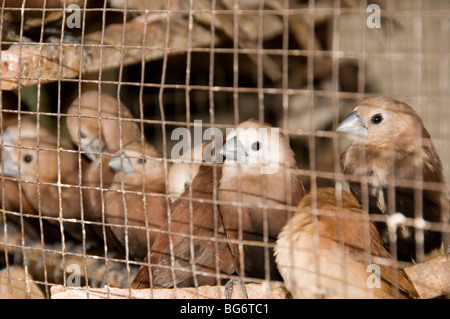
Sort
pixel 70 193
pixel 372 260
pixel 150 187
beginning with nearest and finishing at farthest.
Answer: pixel 372 260 → pixel 150 187 → pixel 70 193

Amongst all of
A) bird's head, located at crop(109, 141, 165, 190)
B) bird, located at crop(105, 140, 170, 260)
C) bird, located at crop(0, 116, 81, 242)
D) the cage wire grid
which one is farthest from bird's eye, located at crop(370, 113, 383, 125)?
bird, located at crop(0, 116, 81, 242)

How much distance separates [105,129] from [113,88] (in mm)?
511

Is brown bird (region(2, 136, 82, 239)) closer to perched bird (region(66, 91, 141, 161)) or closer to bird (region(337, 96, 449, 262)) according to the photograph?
perched bird (region(66, 91, 141, 161))

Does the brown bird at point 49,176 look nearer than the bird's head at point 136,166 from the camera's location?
No

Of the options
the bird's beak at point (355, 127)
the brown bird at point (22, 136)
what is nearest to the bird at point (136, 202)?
the brown bird at point (22, 136)

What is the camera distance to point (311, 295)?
1446 millimetres

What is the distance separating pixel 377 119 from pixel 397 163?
187mm

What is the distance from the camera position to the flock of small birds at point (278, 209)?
1432 millimetres

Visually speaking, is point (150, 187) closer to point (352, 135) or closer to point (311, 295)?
point (352, 135)

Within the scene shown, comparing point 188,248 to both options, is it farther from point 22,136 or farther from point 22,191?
point 22,136

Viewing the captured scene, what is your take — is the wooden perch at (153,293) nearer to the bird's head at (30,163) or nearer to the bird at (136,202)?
the bird at (136,202)

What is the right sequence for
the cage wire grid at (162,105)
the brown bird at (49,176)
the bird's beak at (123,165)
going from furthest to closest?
the brown bird at (49,176) → the bird's beak at (123,165) → the cage wire grid at (162,105)
